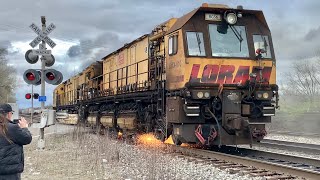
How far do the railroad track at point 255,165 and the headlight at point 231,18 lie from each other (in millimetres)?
3783

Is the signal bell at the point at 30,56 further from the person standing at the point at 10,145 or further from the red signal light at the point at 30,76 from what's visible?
the person standing at the point at 10,145

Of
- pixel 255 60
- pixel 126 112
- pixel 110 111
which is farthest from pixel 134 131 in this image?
pixel 255 60

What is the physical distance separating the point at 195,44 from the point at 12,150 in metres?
7.34

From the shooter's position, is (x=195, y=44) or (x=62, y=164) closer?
(x=62, y=164)

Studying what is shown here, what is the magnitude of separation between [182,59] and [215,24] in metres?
1.52

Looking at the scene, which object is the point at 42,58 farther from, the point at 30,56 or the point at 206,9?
the point at 206,9

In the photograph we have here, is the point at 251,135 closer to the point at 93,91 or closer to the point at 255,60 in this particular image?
the point at 255,60

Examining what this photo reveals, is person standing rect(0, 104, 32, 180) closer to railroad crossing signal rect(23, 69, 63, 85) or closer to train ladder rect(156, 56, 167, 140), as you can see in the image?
train ladder rect(156, 56, 167, 140)

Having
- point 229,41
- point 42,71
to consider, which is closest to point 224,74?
point 229,41

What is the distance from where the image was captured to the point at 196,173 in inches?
346

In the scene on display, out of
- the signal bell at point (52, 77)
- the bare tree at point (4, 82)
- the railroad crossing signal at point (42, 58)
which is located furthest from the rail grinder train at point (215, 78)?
the bare tree at point (4, 82)

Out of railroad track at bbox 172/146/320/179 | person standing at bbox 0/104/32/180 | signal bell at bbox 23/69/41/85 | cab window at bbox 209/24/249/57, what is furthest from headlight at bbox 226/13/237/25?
person standing at bbox 0/104/32/180

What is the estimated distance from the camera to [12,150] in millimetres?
5094

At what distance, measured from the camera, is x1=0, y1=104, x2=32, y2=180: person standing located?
5035 mm
